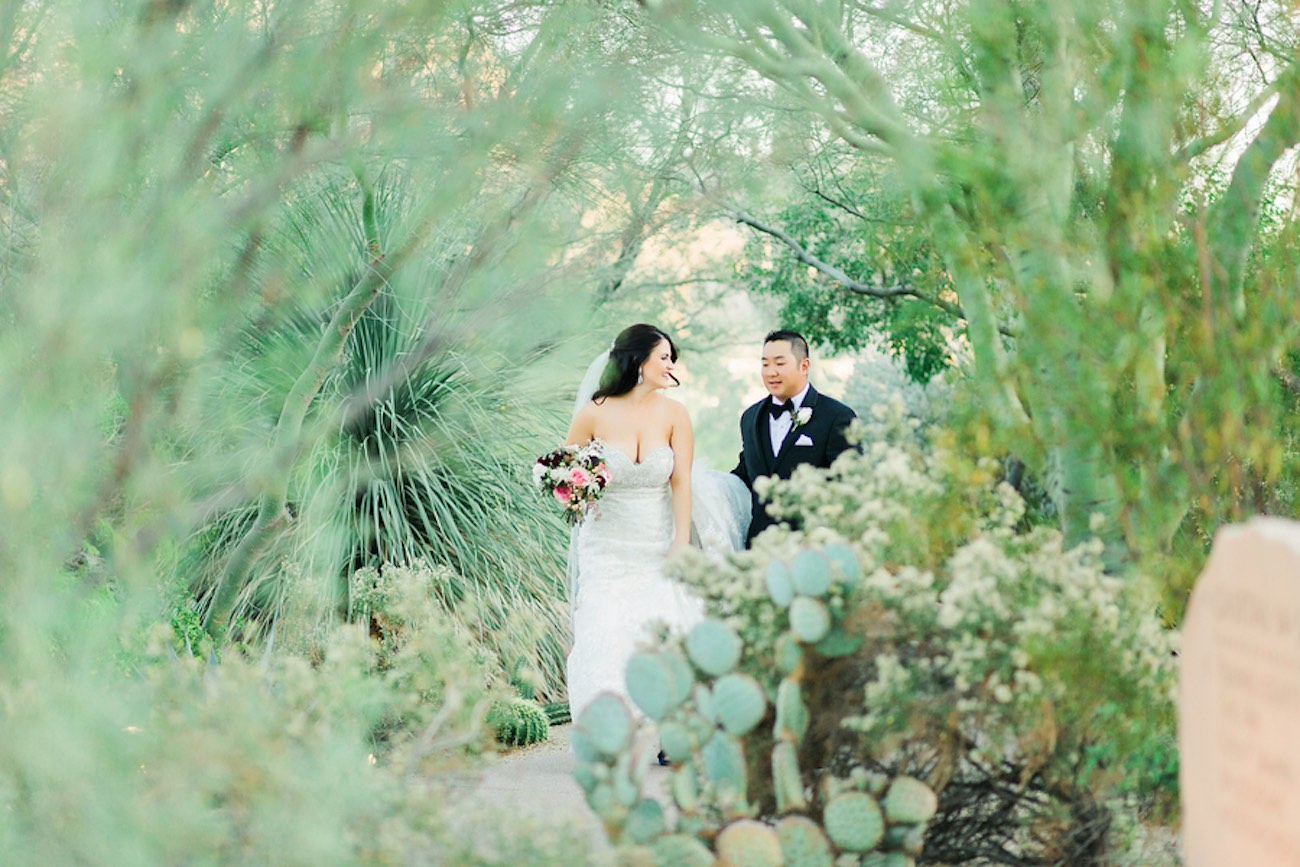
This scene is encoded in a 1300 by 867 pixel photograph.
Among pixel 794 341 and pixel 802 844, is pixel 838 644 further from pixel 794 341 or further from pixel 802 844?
pixel 794 341

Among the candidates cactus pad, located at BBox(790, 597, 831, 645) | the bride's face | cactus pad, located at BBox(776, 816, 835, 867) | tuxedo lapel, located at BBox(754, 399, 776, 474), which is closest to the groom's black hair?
tuxedo lapel, located at BBox(754, 399, 776, 474)

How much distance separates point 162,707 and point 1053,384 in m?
2.53

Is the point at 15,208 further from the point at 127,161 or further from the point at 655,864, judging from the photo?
the point at 655,864

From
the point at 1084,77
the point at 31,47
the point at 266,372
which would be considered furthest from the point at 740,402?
the point at 31,47

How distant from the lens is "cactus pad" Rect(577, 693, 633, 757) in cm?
296

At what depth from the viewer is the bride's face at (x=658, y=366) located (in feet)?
19.6

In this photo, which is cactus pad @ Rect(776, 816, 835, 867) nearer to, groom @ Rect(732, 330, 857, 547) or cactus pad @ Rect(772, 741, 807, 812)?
cactus pad @ Rect(772, 741, 807, 812)

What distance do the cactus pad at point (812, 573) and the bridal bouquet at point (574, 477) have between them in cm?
286

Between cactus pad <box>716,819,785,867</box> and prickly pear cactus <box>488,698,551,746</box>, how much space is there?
329 cm

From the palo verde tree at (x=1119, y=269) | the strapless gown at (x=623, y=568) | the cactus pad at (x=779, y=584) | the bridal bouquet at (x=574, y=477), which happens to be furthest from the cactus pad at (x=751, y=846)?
the bridal bouquet at (x=574, y=477)

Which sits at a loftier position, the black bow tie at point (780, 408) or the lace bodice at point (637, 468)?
the black bow tie at point (780, 408)

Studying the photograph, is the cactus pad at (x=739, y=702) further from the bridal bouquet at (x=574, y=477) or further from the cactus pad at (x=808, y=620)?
the bridal bouquet at (x=574, y=477)

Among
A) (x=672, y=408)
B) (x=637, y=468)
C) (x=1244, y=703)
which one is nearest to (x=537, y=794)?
(x=637, y=468)

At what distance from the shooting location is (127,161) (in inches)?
80.7
